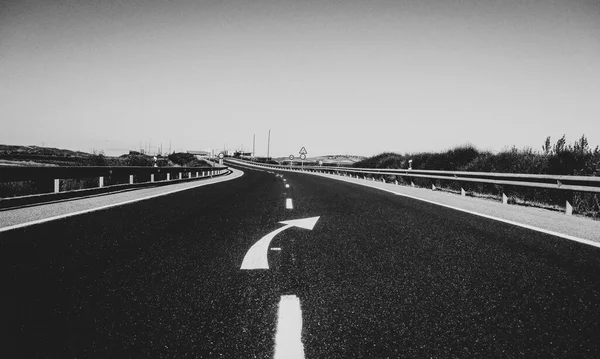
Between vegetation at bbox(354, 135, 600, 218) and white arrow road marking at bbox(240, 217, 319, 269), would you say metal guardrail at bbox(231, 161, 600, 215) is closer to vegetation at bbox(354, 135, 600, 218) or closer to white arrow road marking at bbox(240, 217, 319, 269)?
vegetation at bbox(354, 135, 600, 218)

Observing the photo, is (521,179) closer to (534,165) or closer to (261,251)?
(534,165)

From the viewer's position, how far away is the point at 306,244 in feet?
15.0

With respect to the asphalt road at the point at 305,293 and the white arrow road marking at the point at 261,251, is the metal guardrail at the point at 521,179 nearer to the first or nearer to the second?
the asphalt road at the point at 305,293

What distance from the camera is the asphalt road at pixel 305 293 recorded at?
2.01 metres

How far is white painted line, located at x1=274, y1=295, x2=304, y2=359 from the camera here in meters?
1.89

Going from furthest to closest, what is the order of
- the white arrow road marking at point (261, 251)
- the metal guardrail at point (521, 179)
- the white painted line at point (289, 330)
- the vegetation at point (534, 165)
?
the vegetation at point (534, 165)
the metal guardrail at point (521, 179)
the white arrow road marking at point (261, 251)
the white painted line at point (289, 330)

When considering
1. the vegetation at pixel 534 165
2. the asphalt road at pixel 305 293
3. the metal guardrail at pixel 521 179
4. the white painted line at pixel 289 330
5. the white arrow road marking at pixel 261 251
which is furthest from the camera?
the vegetation at pixel 534 165

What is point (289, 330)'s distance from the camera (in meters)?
2.15

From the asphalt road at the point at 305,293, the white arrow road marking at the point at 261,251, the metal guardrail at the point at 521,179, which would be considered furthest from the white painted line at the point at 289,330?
the metal guardrail at the point at 521,179

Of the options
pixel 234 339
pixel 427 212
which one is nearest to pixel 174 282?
pixel 234 339

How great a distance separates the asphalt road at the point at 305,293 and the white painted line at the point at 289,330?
0.05 meters

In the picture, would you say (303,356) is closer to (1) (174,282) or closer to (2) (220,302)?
(2) (220,302)

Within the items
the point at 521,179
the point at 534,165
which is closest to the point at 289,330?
the point at 521,179

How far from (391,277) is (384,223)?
3076 mm
